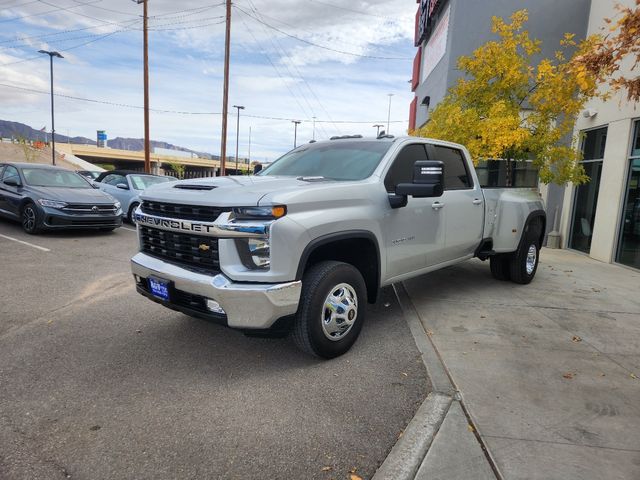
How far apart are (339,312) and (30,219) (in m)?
8.40

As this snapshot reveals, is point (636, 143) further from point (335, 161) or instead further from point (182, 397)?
point (182, 397)

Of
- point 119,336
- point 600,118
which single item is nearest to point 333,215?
point 119,336

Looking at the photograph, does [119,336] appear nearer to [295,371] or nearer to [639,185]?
[295,371]

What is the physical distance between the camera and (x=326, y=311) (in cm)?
353

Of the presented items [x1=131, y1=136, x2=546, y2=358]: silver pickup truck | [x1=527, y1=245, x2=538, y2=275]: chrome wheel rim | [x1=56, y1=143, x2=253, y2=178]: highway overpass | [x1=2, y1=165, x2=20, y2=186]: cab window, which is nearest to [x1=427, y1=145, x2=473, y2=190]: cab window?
[x1=131, y1=136, x2=546, y2=358]: silver pickup truck

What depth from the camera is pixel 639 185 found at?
358 inches

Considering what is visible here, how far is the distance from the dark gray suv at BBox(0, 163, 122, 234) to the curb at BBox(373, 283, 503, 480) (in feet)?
26.2

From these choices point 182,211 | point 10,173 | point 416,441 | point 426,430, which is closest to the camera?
point 416,441

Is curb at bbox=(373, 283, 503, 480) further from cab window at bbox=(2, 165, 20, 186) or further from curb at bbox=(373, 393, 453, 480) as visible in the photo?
cab window at bbox=(2, 165, 20, 186)

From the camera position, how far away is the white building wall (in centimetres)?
933

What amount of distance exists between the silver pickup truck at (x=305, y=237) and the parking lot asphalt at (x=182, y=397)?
0.44m

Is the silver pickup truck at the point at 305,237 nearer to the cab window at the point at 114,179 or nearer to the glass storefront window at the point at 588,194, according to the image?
the glass storefront window at the point at 588,194

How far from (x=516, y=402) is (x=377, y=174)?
2.18 meters

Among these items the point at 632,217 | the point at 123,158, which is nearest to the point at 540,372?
the point at 632,217
